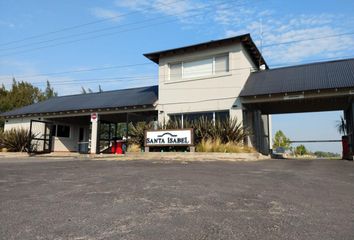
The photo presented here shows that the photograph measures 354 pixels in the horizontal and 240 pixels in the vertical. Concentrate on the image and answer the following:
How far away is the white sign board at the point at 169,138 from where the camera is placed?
15.2 m

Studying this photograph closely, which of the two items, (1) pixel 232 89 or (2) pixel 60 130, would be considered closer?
(1) pixel 232 89

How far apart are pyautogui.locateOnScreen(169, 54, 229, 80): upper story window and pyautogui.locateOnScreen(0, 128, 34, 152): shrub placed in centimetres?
1187

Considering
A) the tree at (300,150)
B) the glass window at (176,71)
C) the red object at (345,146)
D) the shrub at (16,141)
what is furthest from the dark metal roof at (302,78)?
the shrub at (16,141)

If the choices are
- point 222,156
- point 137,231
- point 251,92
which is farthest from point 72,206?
point 251,92

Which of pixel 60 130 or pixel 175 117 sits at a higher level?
pixel 175 117

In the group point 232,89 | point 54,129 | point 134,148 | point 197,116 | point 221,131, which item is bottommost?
point 134,148

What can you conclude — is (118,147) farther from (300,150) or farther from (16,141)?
(300,150)

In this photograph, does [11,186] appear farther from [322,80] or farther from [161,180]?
[322,80]

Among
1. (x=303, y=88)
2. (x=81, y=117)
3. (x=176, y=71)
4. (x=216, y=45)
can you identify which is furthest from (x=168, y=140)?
(x=81, y=117)

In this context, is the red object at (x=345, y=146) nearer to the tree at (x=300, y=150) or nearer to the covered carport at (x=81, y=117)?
the tree at (x=300, y=150)

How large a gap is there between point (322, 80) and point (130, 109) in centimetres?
1121

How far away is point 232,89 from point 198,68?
258 cm

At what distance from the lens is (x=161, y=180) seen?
7355mm

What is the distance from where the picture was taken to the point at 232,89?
55.9 feet
